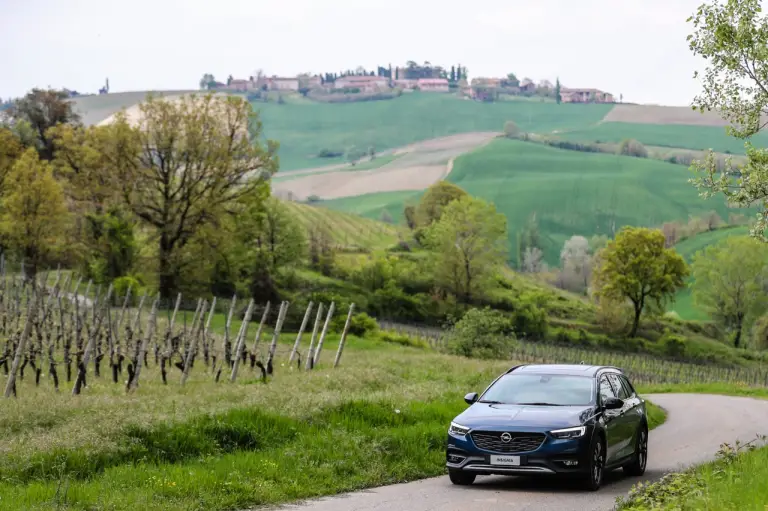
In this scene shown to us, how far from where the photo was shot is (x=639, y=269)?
320 ft

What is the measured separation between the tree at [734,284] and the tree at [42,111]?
7209 cm

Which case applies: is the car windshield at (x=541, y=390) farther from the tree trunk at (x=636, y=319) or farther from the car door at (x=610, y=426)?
the tree trunk at (x=636, y=319)

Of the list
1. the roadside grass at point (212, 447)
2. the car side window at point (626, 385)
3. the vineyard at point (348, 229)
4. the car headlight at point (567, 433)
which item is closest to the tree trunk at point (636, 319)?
the vineyard at point (348, 229)

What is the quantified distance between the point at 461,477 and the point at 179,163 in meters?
54.7

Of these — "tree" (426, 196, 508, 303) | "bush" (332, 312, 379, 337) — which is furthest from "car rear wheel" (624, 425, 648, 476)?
"tree" (426, 196, 508, 303)

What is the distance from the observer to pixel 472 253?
102 meters

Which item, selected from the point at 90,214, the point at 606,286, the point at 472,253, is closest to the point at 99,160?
the point at 90,214

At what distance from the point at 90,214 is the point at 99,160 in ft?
12.7

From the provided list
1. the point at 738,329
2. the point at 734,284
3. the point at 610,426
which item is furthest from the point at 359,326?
the point at 734,284

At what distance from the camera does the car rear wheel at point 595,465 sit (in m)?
13.8

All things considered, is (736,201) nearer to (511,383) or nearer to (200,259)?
(511,383)

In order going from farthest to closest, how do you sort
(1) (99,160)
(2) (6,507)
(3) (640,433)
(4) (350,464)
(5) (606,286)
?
(5) (606,286), (1) (99,160), (3) (640,433), (4) (350,464), (2) (6,507)

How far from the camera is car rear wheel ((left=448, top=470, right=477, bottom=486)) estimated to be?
1428 centimetres

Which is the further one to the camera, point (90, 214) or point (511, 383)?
point (90, 214)
